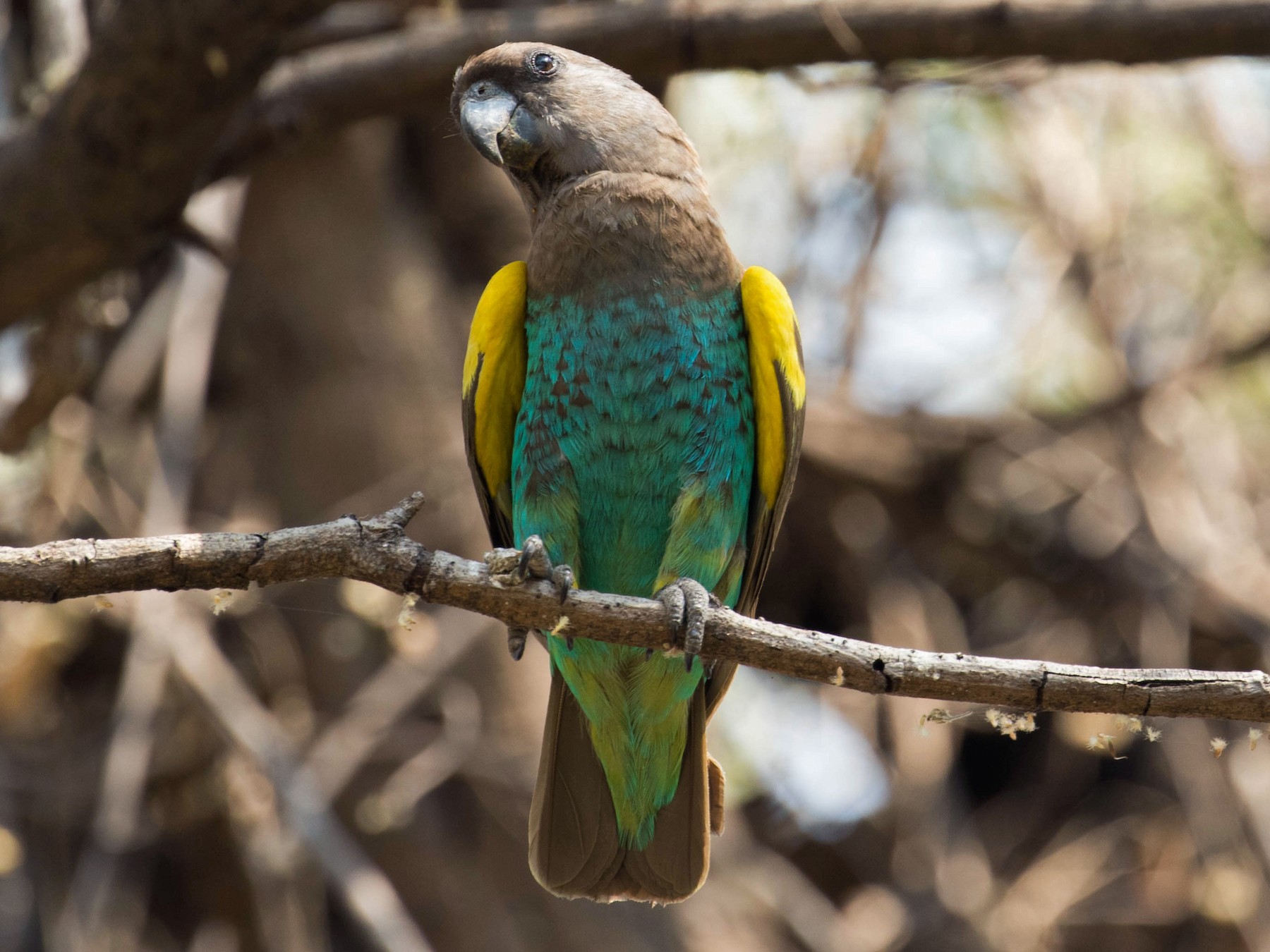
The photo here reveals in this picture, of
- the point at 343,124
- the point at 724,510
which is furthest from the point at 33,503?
the point at 724,510

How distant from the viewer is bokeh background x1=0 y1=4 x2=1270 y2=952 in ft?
15.2

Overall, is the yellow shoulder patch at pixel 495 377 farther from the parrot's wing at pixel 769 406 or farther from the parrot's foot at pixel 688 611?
the parrot's foot at pixel 688 611

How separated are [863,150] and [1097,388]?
1.71 meters

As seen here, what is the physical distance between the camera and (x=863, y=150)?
554 cm

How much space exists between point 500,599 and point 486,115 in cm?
173

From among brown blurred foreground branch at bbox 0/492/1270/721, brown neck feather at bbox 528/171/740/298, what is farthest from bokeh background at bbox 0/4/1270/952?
brown blurred foreground branch at bbox 0/492/1270/721

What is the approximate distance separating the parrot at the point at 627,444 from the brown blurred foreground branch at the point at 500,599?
2.38 ft

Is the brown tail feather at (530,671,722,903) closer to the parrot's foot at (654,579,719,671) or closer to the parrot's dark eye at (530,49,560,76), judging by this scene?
the parrot's foot at (654,579,719,671)

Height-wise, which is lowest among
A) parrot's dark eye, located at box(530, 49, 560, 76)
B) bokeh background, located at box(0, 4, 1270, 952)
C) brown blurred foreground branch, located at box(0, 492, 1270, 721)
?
bokeh background, located at box(0, 4, 1270, 952)

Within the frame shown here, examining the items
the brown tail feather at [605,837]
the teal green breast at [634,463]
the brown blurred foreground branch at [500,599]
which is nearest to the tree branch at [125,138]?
the teal green breast at [634,463]

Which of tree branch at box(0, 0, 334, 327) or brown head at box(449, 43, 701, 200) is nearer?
tree branch at box(0, 0, 334, 327)

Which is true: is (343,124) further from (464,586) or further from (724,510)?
(464,586)

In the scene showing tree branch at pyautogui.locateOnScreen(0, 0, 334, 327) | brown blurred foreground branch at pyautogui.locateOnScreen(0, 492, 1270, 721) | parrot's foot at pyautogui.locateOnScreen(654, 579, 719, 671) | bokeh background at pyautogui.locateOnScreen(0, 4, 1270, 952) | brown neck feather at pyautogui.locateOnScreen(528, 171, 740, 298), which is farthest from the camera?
bokeh background at pyautogui.locateOnScreen(0, 4, 1270, 952)

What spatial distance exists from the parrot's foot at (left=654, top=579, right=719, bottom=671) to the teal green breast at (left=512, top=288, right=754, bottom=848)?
1.35 ft
